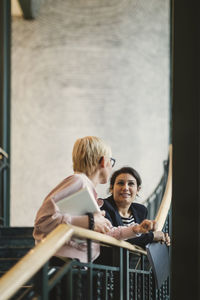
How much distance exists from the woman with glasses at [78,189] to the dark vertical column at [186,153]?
0.51 m

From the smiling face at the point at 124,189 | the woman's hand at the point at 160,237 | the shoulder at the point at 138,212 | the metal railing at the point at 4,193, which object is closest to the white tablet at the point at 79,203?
the woman's hand at the point at 160,237

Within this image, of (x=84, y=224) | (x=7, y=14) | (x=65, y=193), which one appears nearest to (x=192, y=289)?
(x=84, y=224)

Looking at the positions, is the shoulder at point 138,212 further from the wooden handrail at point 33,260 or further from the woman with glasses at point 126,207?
the wooden handrail at point 33,260

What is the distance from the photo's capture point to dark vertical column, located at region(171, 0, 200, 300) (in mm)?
2596

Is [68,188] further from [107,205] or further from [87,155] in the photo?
[107,205]

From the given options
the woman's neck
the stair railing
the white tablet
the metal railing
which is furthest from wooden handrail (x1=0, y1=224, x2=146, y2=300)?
the metal railing

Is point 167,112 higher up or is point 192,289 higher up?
point 167,112

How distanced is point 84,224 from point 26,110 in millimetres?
7911

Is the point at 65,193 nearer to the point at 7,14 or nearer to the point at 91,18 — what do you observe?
the point at 7,14

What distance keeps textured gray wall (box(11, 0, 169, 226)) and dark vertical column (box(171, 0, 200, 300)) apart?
25.3ft

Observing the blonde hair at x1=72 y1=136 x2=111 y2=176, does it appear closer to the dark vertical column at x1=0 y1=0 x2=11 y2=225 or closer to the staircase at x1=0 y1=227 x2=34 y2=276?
the staircase at x1=0 y1=227 x2=34 y2=276

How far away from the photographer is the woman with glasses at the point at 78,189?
113 inches

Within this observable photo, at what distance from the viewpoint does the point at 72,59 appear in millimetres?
10586

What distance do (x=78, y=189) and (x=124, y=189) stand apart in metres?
1.43
